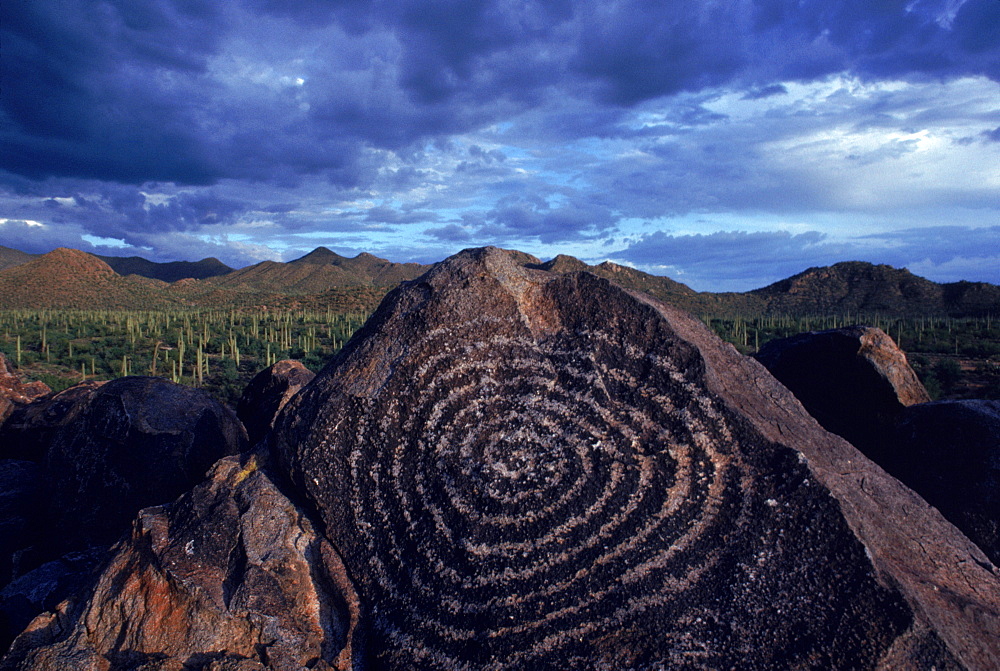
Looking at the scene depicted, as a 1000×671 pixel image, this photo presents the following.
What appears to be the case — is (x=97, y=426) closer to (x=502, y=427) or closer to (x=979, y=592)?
(x=502, y=427)

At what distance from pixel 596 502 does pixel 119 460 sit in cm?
487

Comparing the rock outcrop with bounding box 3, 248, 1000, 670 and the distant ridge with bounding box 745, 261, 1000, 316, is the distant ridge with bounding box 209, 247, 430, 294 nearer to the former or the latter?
the distant ridge with bounding box 745, 261, 1000, 316

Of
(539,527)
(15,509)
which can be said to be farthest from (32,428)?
(539,527)

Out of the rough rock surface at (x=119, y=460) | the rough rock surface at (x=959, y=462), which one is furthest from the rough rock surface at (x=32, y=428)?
the rough rock surface at (x=959, y=462)

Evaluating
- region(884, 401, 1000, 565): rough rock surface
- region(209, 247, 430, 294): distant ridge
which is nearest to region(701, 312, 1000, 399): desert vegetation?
region(884, 401, 1000, 565): rough rock surface

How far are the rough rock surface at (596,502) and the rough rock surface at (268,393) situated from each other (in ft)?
11.5

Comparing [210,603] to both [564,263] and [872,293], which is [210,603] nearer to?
[564,263]

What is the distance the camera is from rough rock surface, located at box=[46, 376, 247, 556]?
239 inches

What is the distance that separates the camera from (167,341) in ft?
96.3

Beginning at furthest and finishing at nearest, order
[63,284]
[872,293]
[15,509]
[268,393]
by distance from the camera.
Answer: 1. [63,284]
2. [872,293]
3. [268,393]
4. [15,509]

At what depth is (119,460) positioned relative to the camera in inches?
243

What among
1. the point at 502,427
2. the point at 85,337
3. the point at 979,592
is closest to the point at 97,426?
the point at 502,427

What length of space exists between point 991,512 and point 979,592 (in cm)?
196

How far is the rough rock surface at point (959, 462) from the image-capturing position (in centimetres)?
534
